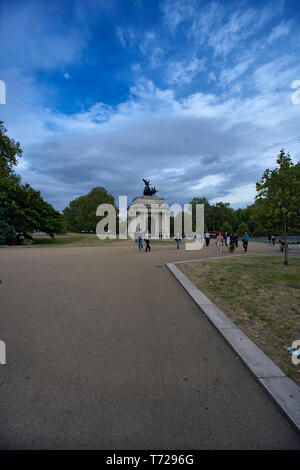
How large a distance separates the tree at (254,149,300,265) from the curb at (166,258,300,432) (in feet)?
24.7

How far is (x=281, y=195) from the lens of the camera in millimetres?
9984

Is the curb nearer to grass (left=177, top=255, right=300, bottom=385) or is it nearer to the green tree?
grass (left=177, top=255, right=300, bottom=385)

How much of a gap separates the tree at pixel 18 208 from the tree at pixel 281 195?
24913mm

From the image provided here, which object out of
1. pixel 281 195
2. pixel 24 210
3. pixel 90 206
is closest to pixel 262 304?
pixel 281 195

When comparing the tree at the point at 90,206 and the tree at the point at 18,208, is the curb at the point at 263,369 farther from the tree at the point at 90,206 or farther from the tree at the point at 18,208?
the tree at the point at 90,206

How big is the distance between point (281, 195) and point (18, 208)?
88.9 feet

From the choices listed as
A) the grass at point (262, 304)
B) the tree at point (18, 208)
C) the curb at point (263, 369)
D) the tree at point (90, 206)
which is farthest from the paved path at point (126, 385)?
the tree at point (90, 206)

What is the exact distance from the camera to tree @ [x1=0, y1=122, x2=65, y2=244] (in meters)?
25.9

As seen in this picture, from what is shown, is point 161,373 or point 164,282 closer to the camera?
point 161,373

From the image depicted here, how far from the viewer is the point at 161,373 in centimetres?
266

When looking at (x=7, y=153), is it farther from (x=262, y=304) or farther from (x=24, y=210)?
(x=262, y=304)

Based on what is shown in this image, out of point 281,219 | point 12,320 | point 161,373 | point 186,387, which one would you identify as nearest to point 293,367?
point 186,387
